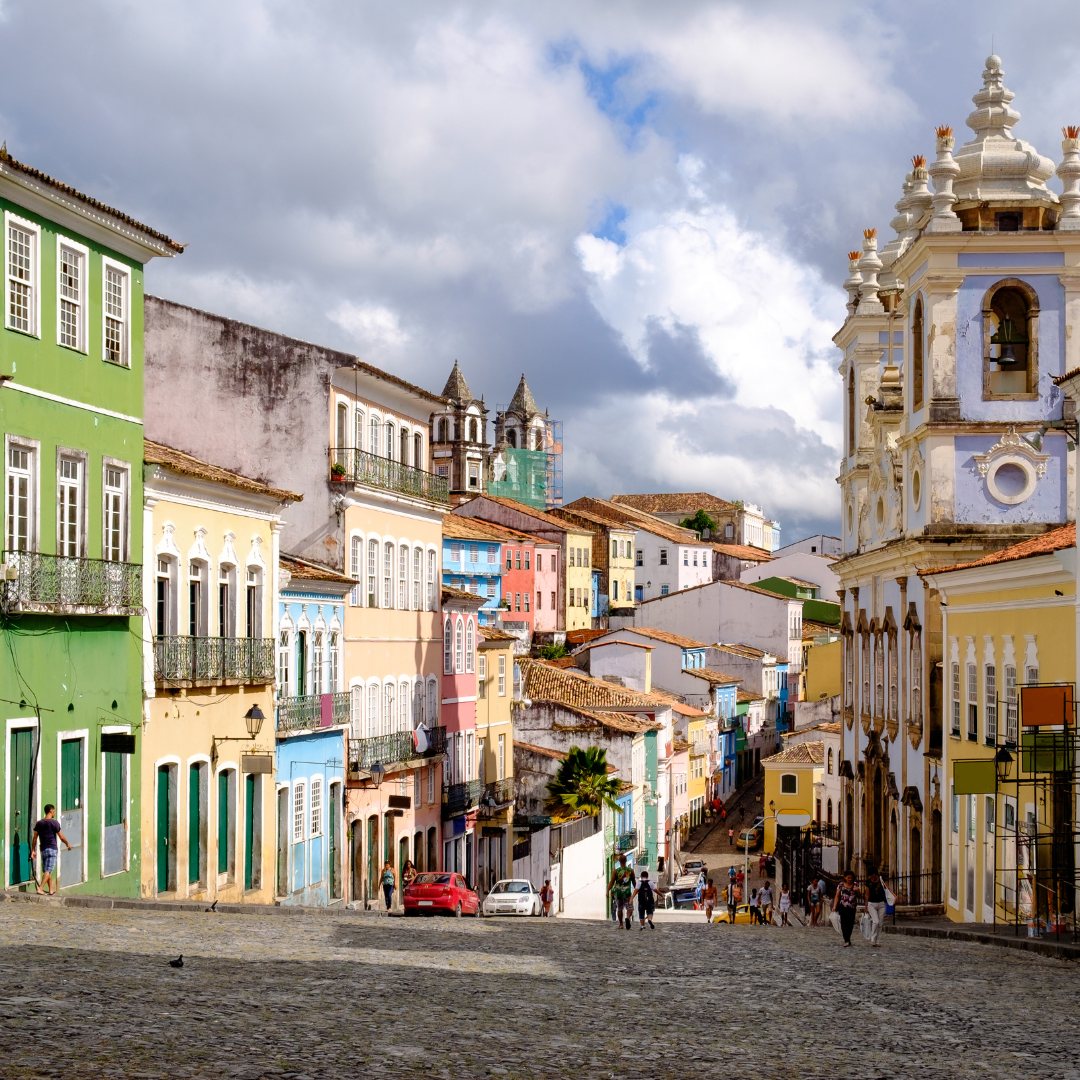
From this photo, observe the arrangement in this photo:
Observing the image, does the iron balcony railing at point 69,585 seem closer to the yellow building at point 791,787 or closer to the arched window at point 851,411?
the arched window at point 851,411

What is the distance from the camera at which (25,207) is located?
25672mm

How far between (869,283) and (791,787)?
94.2ft

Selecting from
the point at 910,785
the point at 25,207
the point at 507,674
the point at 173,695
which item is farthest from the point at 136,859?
the point at 507,674

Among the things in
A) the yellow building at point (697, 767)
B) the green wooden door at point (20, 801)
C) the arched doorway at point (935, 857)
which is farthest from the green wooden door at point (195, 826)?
the yellow building at point (697, 767)

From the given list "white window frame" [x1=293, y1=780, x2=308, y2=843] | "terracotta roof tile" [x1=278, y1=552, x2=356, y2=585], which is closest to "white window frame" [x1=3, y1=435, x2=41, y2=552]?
"terracotta roof tile" [x1=278, y1=552, x2=356, y2=585]

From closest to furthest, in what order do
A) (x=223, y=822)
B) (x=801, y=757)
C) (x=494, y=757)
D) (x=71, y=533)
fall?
1. (x=71, y=533)
2. (x=223, y=822)
3. (x=494, y=757)
4. (x=801, y=757)

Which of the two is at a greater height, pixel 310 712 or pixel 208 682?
pixel 208 682

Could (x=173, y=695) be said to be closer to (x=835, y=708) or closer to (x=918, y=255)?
(x=918, y=255)

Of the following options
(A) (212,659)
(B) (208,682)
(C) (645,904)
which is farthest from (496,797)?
(B) (208,682)

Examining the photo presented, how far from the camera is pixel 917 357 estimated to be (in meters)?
50.2

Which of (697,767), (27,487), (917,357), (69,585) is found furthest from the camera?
(697,767)

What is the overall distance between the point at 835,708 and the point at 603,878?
90.4 ft

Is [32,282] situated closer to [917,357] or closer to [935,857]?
[935,857]

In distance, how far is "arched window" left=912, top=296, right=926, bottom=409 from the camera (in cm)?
4981
